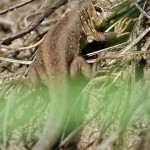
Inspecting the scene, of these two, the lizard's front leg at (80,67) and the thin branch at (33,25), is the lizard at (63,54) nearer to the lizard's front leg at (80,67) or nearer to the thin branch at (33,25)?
the lizard's front leg at (80,67)

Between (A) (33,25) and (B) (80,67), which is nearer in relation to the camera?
(B) (80,67)

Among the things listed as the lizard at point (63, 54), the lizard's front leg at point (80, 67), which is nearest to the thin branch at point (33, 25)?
the lizard at point (63, 54)

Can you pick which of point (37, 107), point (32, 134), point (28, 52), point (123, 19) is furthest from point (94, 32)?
point (32, 134)

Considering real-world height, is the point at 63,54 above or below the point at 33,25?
below

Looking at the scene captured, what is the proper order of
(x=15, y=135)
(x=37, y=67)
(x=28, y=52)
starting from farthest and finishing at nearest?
(x=28, y=52) < (x=37, y=67) < (x=15, y=135)

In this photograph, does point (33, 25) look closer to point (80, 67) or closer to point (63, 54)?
point (63, 54)

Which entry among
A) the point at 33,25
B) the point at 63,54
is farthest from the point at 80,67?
the point at 33,25

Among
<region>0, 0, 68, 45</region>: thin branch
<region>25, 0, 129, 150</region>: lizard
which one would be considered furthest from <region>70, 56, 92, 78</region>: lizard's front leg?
<region>0, 0, 68, 45</region>: thin branch

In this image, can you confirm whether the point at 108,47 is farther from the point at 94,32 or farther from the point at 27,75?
the point at 27,75
